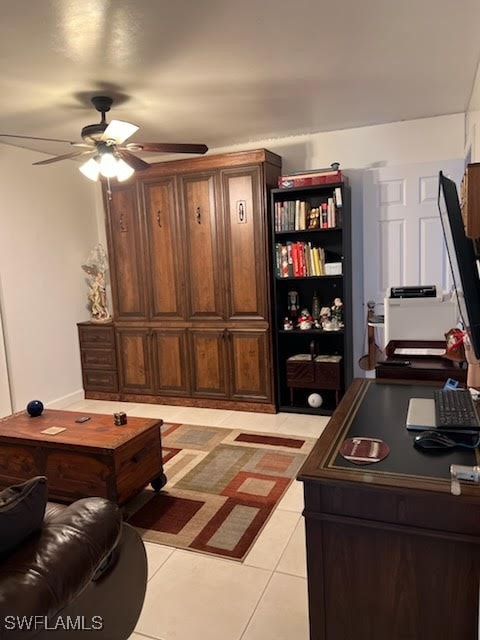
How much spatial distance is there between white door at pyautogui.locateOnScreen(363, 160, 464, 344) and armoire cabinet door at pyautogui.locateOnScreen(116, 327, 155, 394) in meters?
2.22

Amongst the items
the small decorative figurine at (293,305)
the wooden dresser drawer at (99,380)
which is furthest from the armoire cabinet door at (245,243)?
the wooden dresser drawer at (99,380)

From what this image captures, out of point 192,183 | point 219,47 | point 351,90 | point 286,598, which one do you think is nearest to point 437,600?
point 286,598

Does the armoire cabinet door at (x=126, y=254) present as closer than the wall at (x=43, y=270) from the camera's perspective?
No

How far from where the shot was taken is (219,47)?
2436mm

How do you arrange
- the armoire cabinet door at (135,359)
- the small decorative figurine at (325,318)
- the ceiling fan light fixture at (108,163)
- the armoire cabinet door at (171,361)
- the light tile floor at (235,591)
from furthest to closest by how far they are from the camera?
the armoire cabinet door at (135,359), the armoire cabinet door at (171,361), the small decorative figurine at (325,318), the ceiling fan light fixture at (108,163), the light tile floor at (235,591)

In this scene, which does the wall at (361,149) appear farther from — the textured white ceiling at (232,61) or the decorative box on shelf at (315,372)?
the decorative box on shelf at (315,372)

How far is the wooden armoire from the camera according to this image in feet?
13.6

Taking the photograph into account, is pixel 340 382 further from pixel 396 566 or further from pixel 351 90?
pixel 396 566

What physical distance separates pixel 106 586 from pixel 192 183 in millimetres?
3546

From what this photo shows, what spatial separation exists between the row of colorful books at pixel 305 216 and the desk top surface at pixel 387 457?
2.35 m

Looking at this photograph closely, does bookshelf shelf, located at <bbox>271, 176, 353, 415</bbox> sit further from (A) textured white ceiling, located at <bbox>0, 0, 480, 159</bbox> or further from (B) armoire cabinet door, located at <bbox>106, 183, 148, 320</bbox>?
(B) armoire cabinet door, located at <bbox>106, 183, 148, 320</bbox>

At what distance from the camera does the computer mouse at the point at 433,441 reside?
4.46ft

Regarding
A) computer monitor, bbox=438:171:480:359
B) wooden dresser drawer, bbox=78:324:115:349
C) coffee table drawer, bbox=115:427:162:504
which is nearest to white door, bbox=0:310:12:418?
wooden dresser drawer, bbox=78:324:115:349

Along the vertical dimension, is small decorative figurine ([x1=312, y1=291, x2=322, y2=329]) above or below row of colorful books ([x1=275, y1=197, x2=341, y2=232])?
below
